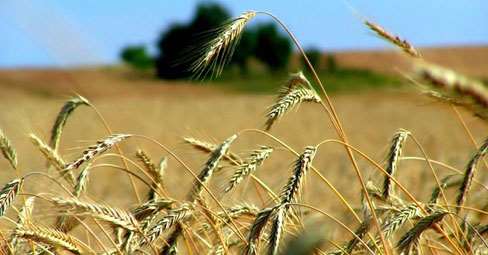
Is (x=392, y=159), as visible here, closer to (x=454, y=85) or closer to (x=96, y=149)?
(x=96, y=149)

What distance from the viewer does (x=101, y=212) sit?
2.40 m

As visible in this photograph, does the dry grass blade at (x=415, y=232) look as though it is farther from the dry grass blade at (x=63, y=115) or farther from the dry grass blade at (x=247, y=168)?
the dry grass blade at (x=63, y=115)

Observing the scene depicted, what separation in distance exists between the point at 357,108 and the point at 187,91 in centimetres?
2344

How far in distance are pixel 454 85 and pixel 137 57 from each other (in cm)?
8114

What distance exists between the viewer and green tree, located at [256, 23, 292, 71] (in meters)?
67.0

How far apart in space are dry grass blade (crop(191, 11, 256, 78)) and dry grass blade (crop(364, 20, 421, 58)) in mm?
362

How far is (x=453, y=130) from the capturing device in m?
27.0

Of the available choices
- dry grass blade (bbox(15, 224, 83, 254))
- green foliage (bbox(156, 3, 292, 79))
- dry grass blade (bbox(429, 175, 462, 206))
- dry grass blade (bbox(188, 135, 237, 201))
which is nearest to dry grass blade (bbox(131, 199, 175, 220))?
dry grass blade (bbox(188, 135, 237, 201))

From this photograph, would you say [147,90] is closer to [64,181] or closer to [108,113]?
[108,113]

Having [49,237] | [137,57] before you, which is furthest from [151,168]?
[137,57]

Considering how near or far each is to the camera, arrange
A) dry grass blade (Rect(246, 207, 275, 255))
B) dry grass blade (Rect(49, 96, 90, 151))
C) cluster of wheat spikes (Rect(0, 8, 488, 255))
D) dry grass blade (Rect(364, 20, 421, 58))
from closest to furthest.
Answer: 1. dry grass blade (Rect(246, 207, 275, 255))
2. cluster of wheat spikes (Rect(0, 8, 488, 255))
3. dry grass blade (Rect(364, 20, 421, 58))
4. dry grass blade (Rect(49, 96, 90, 151))

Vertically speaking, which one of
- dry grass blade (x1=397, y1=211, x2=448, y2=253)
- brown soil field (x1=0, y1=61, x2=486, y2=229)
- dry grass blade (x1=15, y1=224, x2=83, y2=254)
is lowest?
brown soil field (x1=0, y1=61, x2=486, y2=229)

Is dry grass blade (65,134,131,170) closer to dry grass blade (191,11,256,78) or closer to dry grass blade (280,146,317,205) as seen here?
dry grass blade (191,11,256,78)

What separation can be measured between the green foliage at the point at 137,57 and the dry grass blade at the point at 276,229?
76.4 meters
